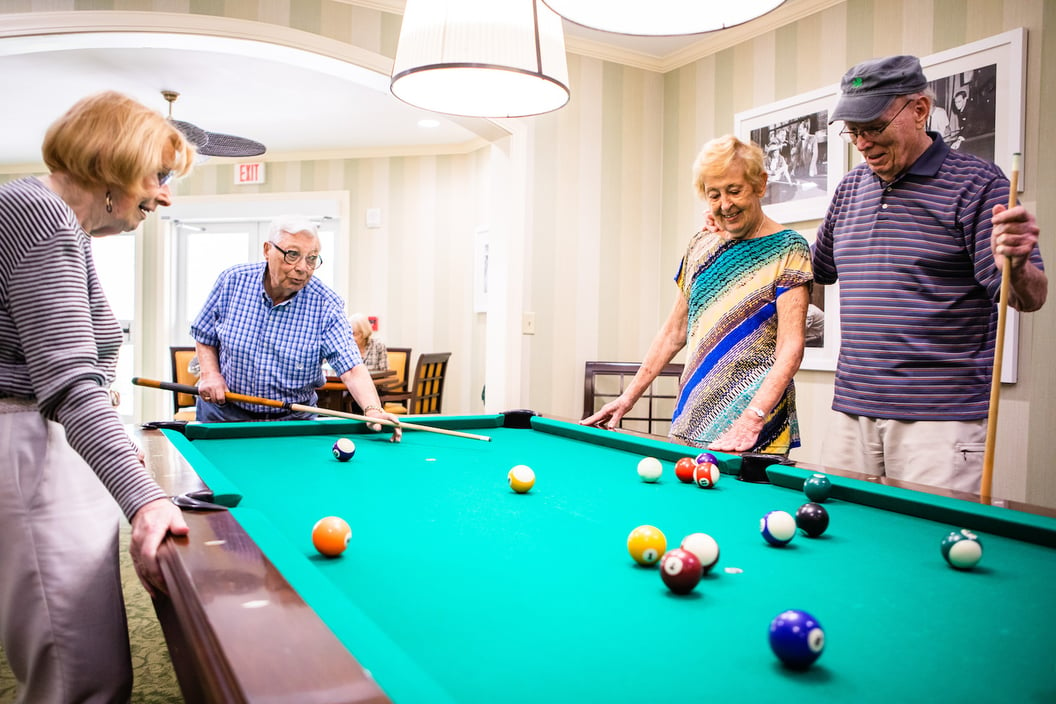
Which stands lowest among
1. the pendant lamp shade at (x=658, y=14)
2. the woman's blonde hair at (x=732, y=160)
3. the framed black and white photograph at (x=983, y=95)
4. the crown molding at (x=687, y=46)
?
the woman's blonde hair at (x=732, y=160)

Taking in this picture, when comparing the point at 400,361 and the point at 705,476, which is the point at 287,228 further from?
the point at 400,361

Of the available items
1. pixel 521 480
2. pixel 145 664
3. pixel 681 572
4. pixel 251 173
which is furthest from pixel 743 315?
pixel 251 173

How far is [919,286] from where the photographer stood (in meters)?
2.17

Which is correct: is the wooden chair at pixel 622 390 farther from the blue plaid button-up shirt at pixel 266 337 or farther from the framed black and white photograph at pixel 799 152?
the blue plaid button-up shirt at pixel 266 337

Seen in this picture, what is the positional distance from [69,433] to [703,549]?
96 cm

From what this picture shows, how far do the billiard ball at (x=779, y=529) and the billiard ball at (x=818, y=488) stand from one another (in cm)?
33

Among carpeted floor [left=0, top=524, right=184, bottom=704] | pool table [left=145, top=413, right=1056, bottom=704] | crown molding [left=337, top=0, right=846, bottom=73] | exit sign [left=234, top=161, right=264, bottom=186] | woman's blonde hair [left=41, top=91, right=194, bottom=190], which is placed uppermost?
crown molding [left=337, top=0, right=846, bottom=73]

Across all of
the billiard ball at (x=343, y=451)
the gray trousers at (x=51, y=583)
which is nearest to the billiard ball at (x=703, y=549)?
the gray trousers at (x=51, y=583)

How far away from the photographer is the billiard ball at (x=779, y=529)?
1274 mm

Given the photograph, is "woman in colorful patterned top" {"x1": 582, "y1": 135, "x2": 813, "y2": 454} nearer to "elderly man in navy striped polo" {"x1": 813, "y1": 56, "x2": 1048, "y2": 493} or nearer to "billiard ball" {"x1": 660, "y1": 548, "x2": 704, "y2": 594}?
"elderly man in navy striped polo" {"x1": 813, "y1": 56, "x2": 1048, "y2": 493}

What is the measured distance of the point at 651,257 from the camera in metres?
4.73

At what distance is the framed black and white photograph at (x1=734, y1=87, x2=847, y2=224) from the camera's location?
3.66 meters

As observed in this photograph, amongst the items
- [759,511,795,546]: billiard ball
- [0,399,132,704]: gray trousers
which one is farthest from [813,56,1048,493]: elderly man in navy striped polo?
[0,399,132,704]: gray trousers

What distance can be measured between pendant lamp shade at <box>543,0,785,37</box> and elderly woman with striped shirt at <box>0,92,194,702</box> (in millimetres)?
997
